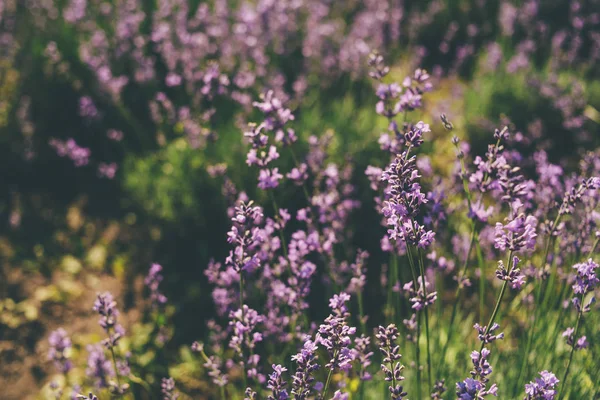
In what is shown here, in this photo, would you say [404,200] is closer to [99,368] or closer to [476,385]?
[476,385]

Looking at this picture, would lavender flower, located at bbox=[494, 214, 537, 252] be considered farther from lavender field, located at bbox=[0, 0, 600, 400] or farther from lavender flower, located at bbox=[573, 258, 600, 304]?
lavender flower, located at bbox=[573, 258, 600, 304]

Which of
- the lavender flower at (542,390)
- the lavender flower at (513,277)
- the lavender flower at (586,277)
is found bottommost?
the lavender flower at (542,390)

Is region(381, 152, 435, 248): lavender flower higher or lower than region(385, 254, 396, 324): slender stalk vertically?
lower

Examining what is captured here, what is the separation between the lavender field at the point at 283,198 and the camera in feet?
7.69

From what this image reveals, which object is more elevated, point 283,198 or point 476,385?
point 283,198

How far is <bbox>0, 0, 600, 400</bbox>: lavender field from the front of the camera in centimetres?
235

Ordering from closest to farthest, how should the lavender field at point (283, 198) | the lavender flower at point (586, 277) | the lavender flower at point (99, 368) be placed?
the lavender flower at point (586, 277) → the lavender field at point (283, 198) → the lavender flower at point (99, 368)

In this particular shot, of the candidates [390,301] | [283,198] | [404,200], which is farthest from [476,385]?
[283,198]

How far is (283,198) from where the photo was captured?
3549 mm

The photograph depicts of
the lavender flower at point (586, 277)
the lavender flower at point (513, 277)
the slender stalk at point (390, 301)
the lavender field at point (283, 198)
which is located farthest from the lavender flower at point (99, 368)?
the lavender flower at point (586, 277)

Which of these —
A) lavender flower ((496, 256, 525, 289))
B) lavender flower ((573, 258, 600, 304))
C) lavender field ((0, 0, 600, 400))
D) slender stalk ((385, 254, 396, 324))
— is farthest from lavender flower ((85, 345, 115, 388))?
lavender flower ((573, 258, 600, 304))

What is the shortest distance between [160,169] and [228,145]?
0.62m

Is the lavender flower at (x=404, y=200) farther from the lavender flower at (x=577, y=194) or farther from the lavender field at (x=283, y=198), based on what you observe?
Answer: the lavender flower at (x=577, y=194)

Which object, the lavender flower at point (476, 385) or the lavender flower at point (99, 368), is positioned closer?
the lavender flower at point (476, 385)
